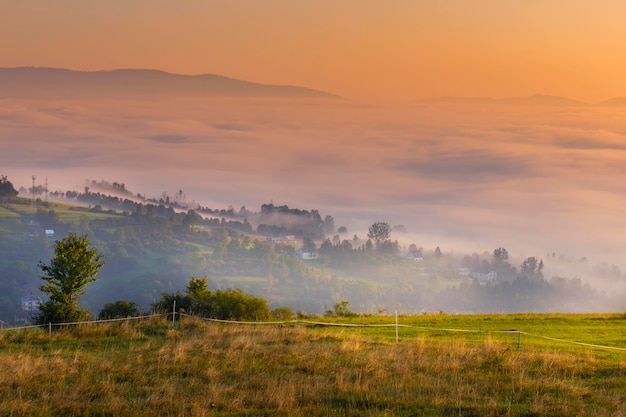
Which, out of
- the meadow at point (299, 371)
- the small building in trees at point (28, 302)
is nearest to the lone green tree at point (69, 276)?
the meadow at point (299, 371)

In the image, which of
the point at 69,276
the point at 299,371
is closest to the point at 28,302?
the point at 69,276

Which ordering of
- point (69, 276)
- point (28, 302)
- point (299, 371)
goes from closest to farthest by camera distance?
point (299, 371) → point (69, 276) → point (28, 302)

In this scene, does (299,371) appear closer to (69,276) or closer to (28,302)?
(69,276)

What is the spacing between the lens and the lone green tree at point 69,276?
3516 centimetres

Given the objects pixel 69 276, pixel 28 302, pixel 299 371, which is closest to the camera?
pixel 299 371

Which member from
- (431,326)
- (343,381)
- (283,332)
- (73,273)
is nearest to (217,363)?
(343,381)

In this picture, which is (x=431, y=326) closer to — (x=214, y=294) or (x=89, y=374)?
(x=214, y=294)

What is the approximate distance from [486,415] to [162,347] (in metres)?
13.2

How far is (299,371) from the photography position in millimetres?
24453

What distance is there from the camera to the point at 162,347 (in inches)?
1120

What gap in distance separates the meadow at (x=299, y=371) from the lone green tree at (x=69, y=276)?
1.77 m

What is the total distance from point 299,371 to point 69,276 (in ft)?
49.7

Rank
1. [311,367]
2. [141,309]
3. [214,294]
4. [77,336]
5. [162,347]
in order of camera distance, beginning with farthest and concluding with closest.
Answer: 1. [214,294]
2. [141,309]
3. [77,336]
4. [162,347]
5. [311,367]

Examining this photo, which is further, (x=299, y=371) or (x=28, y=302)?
(x=28, y=302)
